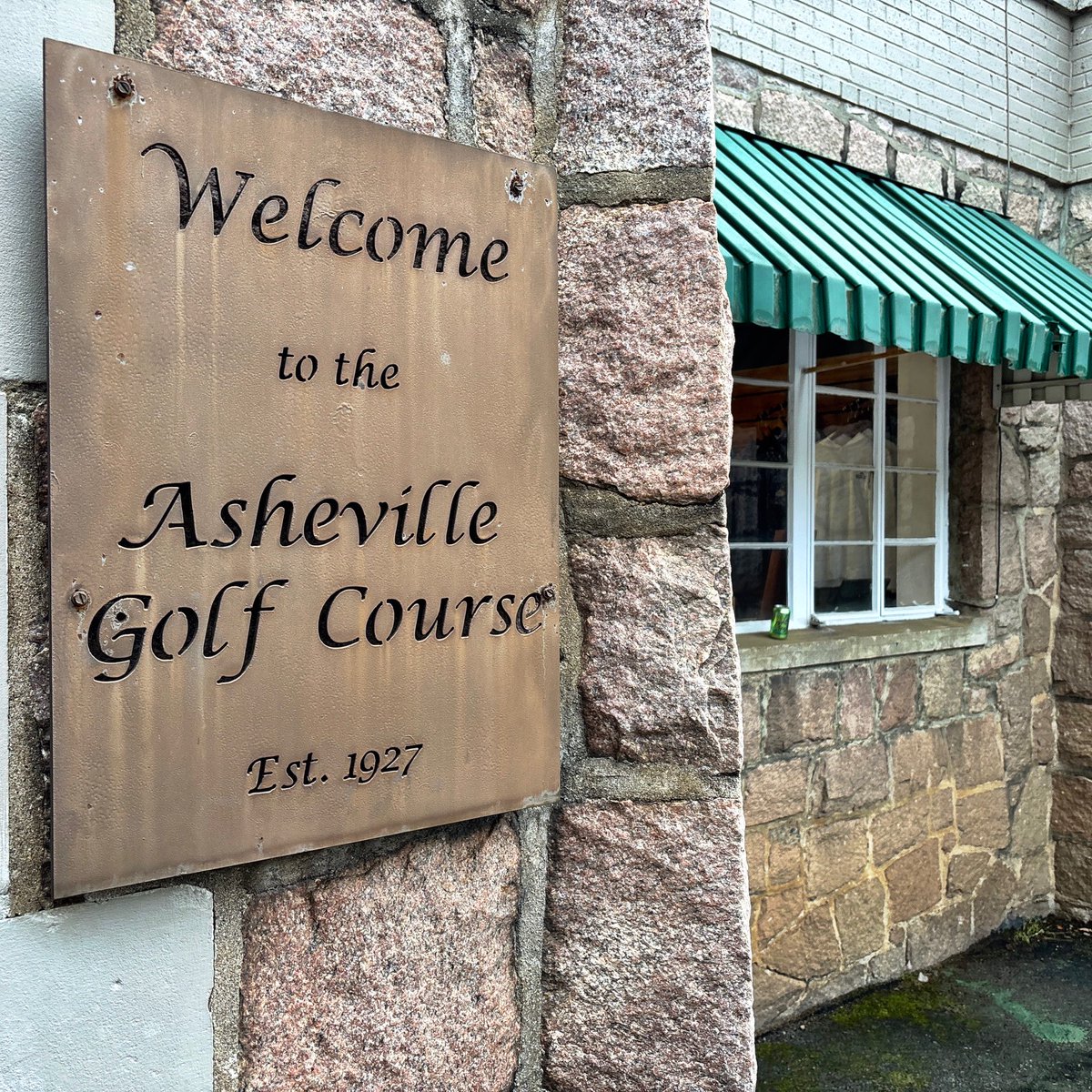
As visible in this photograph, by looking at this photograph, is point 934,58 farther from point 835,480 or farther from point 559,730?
point 559,730

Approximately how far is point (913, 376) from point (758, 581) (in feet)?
4.43

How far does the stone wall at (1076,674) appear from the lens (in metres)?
5.09

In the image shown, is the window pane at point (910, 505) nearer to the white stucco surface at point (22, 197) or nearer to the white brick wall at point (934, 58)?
the white brick wall at point (934, 58)

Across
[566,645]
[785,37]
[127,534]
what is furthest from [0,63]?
[785,37]

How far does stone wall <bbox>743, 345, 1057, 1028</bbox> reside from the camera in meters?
4.02

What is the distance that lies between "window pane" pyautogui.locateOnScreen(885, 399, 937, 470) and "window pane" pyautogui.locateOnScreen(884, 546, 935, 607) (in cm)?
40

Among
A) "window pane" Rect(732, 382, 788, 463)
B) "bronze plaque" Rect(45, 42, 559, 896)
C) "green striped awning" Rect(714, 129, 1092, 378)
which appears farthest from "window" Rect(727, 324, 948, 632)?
"bronze plaque" Rect(45, 42, 559, 896)

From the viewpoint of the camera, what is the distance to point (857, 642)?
4227mm

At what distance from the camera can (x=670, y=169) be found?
1201 mm

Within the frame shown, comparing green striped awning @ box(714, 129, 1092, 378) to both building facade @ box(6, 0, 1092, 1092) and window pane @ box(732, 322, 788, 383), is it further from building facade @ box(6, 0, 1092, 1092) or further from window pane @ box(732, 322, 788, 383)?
building facade @ box(6, 0, 1092, 1092)

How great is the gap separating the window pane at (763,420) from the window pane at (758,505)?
→ 7cm

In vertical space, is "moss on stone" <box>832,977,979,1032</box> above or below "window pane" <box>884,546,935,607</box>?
below

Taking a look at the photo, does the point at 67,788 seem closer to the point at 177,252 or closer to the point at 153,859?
the point at 153,859

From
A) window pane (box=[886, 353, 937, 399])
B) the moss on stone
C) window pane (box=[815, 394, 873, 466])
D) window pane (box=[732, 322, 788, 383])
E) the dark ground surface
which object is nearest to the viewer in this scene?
the dark ground surface
